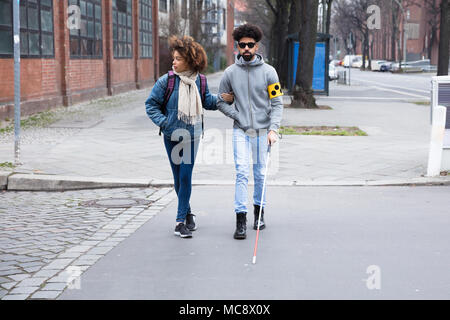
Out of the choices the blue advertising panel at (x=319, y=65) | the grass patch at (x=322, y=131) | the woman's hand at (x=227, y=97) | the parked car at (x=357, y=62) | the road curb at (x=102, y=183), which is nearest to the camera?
the woman's hand at (x=227, y=97)

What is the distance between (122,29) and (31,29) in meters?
11.6

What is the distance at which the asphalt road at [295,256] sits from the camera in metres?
4.32

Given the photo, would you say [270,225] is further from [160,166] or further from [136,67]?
[136,67]

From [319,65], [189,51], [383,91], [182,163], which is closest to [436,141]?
[182,163]

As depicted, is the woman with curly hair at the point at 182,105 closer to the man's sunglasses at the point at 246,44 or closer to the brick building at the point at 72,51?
the man's sunglasses at the point at 246,44

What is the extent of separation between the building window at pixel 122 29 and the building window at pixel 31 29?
839 centimetres

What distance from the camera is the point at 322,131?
44.5ft

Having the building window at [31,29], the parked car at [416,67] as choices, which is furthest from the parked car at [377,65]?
the building window at [31,29]

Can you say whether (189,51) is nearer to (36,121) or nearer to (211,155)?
(211,155)

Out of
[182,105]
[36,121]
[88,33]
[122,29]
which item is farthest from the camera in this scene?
[122,29]

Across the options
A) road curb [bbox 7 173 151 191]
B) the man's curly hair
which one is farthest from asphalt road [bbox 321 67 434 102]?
the man's curly hair

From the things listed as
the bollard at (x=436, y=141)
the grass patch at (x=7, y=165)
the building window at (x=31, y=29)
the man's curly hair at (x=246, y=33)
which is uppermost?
the building window at (x=31, y=29)
